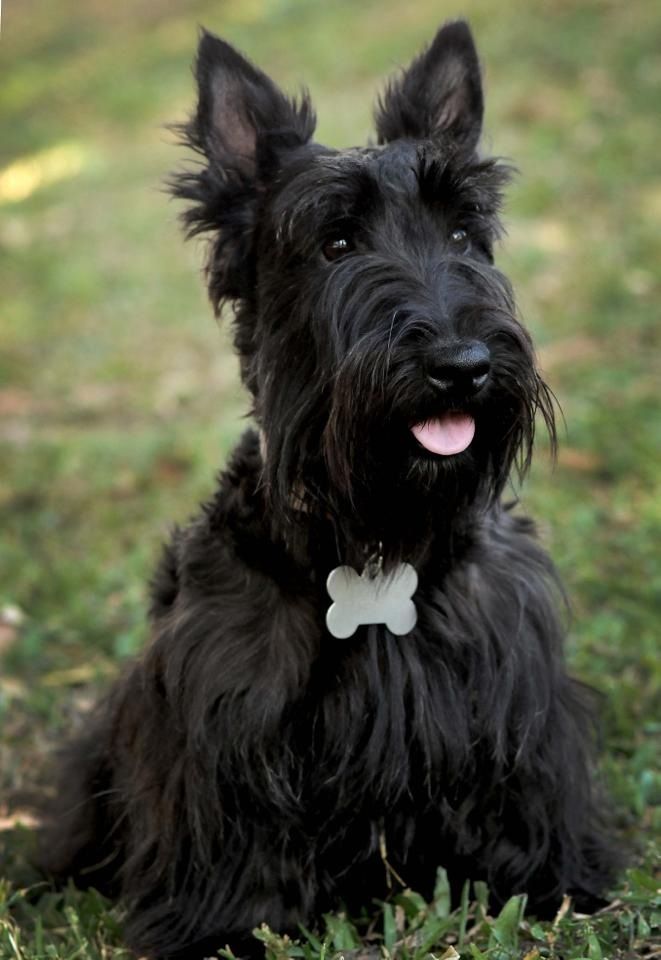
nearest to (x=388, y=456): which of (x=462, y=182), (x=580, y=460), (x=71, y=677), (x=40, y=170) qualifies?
(x=462, y=182)

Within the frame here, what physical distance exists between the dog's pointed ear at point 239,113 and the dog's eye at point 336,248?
0.35 metres

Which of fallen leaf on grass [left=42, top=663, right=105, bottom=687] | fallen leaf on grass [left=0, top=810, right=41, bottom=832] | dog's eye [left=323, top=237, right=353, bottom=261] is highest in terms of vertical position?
dog's eye [left=323, top=237, right=353, bottom=261]

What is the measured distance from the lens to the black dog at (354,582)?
2568 mm

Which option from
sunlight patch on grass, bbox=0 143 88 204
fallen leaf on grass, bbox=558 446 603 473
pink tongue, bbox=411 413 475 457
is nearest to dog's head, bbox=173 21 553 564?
pink tongue, bbox=411 413 475 457

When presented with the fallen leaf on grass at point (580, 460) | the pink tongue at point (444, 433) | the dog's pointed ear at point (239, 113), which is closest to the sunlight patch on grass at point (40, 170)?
the fallen leaf on grass at point (580, 460)

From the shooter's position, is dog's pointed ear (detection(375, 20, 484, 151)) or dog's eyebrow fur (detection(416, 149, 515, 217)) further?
dog's pointed ear (detection(375, 20, 484, 151))

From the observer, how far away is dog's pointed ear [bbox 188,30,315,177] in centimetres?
292

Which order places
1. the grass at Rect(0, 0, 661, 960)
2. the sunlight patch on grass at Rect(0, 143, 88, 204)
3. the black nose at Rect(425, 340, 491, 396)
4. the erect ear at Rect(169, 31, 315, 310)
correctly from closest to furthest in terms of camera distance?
the black nose at Rect(425, 340, 491, 396) < the erect ear at Rect(169, 31, 315, 310) < the grass at Rect(0, 0, 661, 960) < the sunlight patch on grass at Rect(0, 143, 88, 204)

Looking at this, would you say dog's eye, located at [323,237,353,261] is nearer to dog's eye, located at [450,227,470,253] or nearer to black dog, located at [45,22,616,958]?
black dog, located at [45,22,616,958]

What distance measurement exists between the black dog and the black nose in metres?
0.03

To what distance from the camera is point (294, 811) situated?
2.76 meters

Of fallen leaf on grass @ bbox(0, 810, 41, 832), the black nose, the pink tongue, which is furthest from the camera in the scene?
fallen leaf on grass @ bbox(0, 810, 41, 832)

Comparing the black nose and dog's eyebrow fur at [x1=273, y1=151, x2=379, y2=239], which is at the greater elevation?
dog's eyebrow fur at [x1=273, y1=151, x2=379, y2=239]

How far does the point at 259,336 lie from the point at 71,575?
7.88 ft
